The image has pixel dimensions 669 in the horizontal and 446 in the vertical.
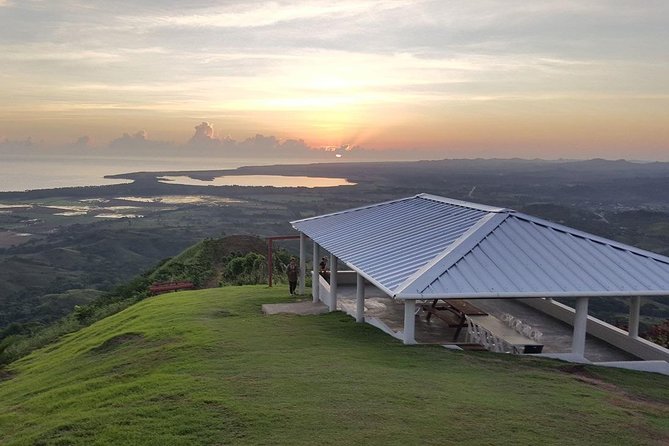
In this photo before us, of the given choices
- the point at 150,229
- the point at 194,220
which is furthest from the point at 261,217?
the point at 150,229

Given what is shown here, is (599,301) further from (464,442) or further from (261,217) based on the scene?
(261,217)

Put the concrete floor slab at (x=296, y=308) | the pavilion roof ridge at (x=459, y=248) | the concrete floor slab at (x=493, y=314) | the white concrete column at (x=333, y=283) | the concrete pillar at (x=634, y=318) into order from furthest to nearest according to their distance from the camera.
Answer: the concrete floor slab at (x=296, y=308), the white concrete column at (x=333, y=283), the concrete pillar at (x=634, y=318), the concrete floor slab at (x=493, y=314), the pavilion roof ridge at (x=459, y=248)

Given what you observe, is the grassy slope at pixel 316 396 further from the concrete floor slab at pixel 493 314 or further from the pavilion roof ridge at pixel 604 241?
the pavilion roof ridge at pixel 604 241

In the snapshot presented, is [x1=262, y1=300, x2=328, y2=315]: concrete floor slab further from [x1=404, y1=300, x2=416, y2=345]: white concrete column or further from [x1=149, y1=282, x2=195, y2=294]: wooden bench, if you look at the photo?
[x1=149, y1=282, x2=195, y2=294]: wooden bench

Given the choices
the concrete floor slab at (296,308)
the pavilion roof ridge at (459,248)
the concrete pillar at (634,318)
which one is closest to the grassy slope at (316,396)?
the pavilion roof ridge at (459,248)

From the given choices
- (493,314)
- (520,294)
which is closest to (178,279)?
(493,314)

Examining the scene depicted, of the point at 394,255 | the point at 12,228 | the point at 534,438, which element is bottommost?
the point at 12,228

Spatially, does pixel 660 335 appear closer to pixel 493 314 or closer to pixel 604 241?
pixel 604 241
